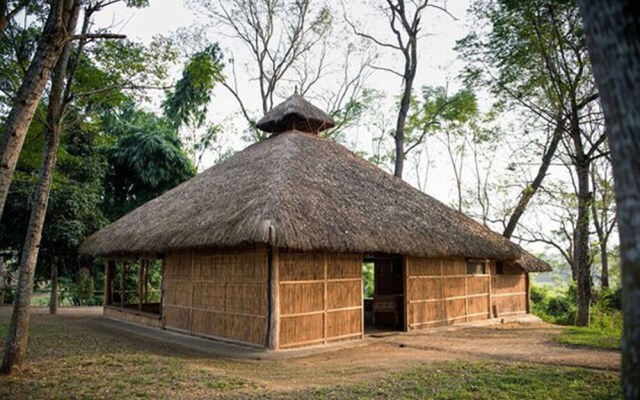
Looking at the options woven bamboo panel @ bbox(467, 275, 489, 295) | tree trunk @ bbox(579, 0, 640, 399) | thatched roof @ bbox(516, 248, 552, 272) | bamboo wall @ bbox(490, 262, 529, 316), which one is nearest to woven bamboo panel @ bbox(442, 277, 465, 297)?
woven bamboo panel @ bbox(467, 275, 489, 295)

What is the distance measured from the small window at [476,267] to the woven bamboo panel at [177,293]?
23.6 feet

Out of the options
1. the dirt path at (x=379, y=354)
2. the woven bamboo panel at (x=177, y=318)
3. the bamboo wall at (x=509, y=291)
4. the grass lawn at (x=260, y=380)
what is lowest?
the dirt path at (x=379, y=354)

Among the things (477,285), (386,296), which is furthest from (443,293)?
(477,285)

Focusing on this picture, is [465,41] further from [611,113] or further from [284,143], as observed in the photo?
[611,113]

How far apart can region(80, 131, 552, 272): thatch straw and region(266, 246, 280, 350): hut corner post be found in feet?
1.96

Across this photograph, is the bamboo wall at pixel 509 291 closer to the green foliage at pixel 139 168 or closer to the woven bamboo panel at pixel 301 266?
the woven bamboo panel at pixel 301 266

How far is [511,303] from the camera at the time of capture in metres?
14.7

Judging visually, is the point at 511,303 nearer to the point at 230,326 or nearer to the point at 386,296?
the point at 386,296

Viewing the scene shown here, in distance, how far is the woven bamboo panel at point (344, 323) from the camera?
9.19m

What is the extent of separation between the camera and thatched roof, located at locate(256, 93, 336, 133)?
546 inches

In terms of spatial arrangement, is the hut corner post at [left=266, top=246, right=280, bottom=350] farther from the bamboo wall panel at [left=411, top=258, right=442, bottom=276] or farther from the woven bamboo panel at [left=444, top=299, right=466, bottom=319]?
the woven bamboo panel at [left=444, top=299, right=466, bottom=319]

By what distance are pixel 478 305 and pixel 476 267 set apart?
3.36 feet

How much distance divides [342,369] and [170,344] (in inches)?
161

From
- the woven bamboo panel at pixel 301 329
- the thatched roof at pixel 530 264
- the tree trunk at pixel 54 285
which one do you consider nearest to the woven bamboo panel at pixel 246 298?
the woven bamboo panel at pixel 301 329
